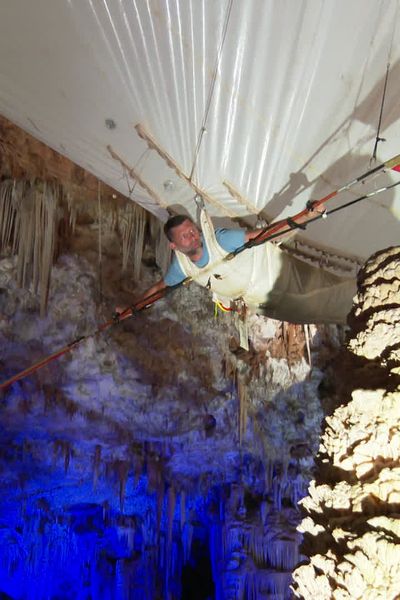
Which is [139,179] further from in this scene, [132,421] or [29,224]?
[132,421]

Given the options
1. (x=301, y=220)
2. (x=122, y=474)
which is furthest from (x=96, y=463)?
(x=301, y=220)

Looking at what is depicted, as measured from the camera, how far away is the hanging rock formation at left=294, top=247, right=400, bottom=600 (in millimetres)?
1481

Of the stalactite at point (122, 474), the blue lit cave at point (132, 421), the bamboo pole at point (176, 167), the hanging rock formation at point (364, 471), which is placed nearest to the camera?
the hanging rock formation at point (364, 471)

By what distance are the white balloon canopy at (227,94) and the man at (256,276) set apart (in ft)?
0.92

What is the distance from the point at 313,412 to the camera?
5.83 metres

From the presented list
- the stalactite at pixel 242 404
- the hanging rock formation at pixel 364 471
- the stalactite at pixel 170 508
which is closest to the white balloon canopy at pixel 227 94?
the hanging rock formation at pixel 364 471

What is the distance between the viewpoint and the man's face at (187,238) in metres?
2.61

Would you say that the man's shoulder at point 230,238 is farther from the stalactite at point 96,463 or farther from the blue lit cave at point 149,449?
the stalactite at point 96,463

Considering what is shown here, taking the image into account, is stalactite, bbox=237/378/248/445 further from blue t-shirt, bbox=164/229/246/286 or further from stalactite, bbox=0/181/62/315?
blue t-shirt, bbox=164/229/246/286

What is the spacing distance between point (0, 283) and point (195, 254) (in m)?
2.45

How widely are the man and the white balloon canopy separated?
0.92ft

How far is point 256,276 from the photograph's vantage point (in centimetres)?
291

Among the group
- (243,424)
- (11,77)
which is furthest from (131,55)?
(243,424)

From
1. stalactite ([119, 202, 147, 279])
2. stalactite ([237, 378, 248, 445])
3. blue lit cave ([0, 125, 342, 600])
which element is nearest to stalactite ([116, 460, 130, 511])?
blue lit cave ([0, 125, 342, 600])
